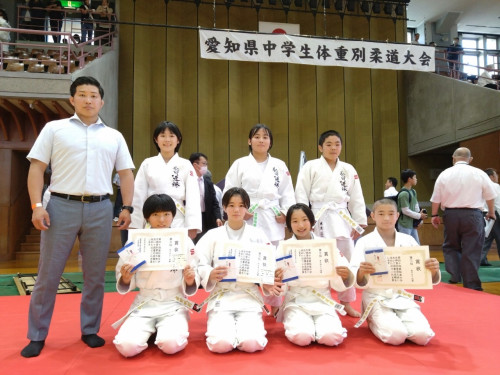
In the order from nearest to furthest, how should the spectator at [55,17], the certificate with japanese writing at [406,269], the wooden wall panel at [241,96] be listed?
the certificate with japanese writing at [406,269] < the spectator at [55,17] < the wooden wall panel at [241,96]

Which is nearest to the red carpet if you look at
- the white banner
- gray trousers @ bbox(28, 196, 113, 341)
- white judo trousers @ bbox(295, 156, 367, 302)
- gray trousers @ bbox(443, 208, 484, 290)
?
gray trousers @ bbox(28, 196, 113, 341)

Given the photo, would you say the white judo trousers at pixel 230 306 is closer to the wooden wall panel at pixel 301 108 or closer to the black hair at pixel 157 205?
the black hair at pixel 157 205

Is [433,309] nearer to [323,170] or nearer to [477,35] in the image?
[323,170]

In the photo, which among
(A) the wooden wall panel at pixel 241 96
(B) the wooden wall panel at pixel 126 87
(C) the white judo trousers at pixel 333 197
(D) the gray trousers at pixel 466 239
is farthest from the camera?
(A) the wooden wall panel at pixel 241 96

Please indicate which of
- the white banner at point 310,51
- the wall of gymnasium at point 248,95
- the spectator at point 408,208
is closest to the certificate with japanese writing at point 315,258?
the spectator at point 408,208

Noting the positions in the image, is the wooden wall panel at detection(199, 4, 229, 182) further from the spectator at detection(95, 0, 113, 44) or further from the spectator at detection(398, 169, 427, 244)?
the spectator at detection(398, 169, 427, 244)

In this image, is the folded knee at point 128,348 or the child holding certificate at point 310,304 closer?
the folded knee at point 128,348

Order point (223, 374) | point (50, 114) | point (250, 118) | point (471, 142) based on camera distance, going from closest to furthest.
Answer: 1. point (223, 374)
2. point (50, 114)
3. point (471, 142)
4. point (250, 118)

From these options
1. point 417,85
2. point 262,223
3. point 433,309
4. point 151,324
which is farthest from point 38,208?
point 417,85

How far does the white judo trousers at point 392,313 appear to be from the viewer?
2.37 m

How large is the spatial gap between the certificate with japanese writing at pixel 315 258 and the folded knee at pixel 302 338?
0.34 metres

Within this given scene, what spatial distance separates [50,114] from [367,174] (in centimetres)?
799

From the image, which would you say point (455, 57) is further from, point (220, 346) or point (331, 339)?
point (220, 346)

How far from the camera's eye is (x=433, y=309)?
3391mm
